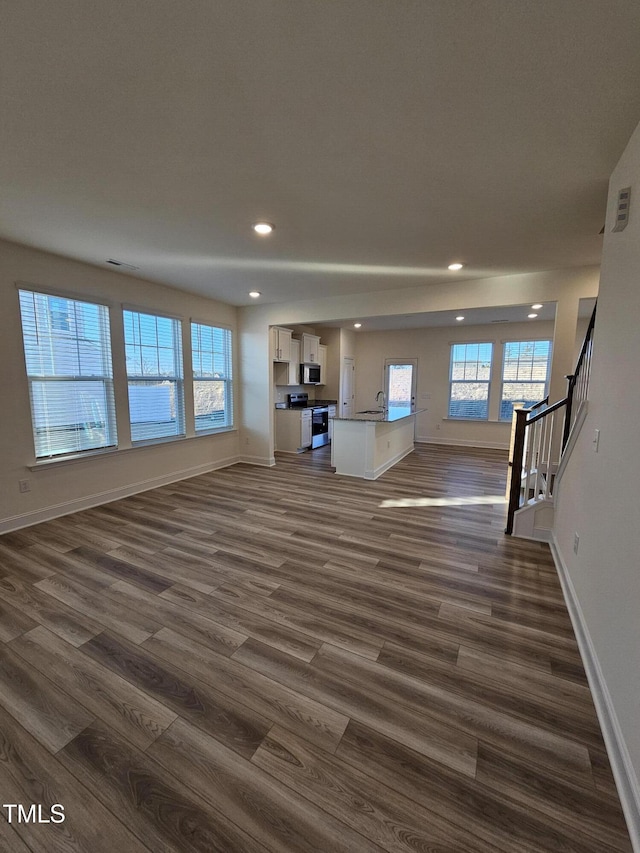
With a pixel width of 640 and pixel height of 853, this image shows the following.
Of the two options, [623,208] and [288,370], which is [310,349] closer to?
[288,370]

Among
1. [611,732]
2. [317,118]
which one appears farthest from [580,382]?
[317,118]

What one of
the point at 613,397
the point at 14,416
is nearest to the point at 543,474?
the point at 613,397

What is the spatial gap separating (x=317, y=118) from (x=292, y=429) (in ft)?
19.1

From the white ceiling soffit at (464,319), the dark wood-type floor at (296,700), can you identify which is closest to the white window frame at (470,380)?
the white ceiling soffit at (464,319)

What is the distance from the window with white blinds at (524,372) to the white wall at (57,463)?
20.9ft

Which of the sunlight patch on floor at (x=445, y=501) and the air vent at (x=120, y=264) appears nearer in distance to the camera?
the air vent at (x=120, y=264)

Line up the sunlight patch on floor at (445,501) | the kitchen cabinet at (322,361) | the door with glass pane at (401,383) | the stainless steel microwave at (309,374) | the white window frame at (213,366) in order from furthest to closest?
1. the door with glass pane at (401,383)
2. the kitchen cabinet at (322,361)
3. the stainless steel microwave at (309,374)
4. the white window frame at (213,366)
5. the sunlight patch on floor at (445,501)

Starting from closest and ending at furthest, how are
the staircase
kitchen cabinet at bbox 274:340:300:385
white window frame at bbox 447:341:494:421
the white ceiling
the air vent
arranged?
the white ceiling → the staircase → the air vent → kitchen cabinet at bbox 274:340:300:385 → white window frame at bbox 447:341:494:421

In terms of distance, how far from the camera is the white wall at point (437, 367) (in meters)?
7.59

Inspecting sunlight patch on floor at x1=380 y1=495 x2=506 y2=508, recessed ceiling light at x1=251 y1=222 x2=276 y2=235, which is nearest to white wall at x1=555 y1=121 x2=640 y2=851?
sunlight patch on floor at x1=380 y1=495 x2=506 y2=508

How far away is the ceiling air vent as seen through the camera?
1.82 meters

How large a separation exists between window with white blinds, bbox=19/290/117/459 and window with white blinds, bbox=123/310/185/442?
0.31 metres

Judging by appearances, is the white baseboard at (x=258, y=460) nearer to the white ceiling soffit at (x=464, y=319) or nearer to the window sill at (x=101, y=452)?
the window sill at (x=101, y=452)

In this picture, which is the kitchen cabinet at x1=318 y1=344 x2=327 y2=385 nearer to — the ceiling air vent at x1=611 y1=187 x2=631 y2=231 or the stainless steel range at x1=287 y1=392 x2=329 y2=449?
the stainless steel range at x1=287 y1=392 x2=329 y2=449
